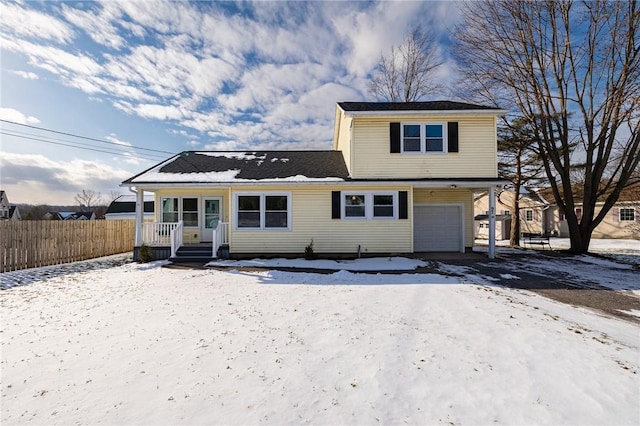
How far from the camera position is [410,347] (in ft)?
13.5

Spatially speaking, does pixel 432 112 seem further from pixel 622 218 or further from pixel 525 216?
pixel 525 216

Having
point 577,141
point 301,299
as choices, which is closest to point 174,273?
point 301,299

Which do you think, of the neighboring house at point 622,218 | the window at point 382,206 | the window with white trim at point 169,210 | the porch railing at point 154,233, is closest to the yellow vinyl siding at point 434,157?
the window at point 382,206

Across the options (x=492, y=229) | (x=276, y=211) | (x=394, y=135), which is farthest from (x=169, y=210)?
(x=492, y=229)

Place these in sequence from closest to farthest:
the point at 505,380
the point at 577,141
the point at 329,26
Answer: the point at 505,380 → the point at 329,26 → the point at 577,141

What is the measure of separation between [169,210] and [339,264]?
8.28 metres

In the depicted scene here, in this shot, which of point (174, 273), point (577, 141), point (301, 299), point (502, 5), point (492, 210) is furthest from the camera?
point (577, 141)

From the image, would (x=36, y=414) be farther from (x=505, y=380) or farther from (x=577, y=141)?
(x=577, y=141)

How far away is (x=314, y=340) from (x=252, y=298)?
2.65 meters

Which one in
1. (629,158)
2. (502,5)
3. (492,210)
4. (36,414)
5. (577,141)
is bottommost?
(36,414)

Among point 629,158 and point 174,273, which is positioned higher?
point 629,158

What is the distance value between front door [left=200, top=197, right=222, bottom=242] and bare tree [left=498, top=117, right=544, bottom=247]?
53.2ft

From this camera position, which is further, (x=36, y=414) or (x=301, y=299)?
(x=301, y=299)

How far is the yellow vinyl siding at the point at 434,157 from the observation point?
40.5 feet
